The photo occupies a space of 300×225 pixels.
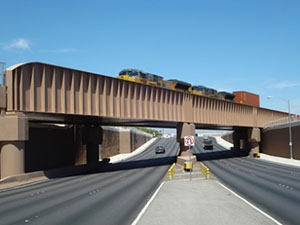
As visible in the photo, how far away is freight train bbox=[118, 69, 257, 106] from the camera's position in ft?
132

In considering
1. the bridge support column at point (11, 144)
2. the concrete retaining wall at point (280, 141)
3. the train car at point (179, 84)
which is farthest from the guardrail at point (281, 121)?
the bridge support column at point (11, 144)

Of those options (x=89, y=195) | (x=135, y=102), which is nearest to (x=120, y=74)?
(x=135, y=102)

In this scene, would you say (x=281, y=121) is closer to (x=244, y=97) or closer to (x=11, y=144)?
(x=244, y=97)

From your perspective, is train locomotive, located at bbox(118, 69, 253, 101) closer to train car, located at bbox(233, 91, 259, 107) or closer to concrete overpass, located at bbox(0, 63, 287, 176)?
concrete overpass, located at bbox(0, 63, 287, 176)

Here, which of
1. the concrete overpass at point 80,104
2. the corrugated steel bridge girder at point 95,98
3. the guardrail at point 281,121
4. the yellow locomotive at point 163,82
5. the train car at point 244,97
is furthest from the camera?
the train car at point 244,97

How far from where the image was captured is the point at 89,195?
20.2 m

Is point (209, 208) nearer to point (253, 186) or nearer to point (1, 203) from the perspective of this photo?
point (253, 186)

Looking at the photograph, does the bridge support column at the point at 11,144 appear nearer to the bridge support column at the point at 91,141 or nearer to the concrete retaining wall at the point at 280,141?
the bridge support column at the point at 91,141

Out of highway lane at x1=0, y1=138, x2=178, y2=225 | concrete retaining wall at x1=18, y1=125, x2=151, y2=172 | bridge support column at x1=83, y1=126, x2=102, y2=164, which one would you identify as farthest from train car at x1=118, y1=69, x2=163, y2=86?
highway lane at x1=0, y1=138, x2=178, y2=225

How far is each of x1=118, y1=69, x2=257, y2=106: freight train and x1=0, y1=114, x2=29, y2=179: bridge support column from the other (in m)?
15.9

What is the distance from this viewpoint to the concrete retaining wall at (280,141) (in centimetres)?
5203

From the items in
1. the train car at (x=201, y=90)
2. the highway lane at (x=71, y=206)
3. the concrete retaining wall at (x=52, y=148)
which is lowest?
the highway lane at (x=71, y=206)

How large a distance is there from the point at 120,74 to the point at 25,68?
50.1 feet

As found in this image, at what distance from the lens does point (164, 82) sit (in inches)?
1793
